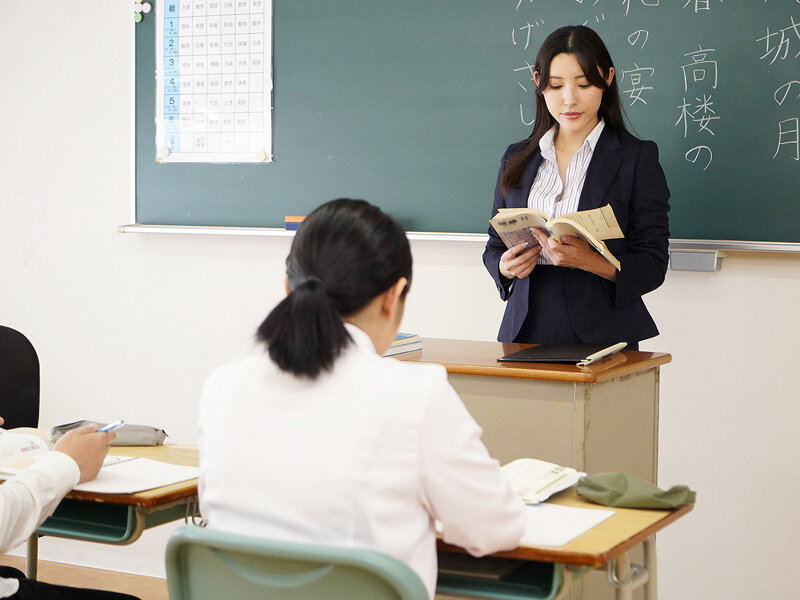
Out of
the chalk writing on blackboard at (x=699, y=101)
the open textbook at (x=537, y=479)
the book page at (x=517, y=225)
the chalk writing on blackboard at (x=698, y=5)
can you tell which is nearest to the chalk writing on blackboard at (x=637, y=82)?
the chalk writing on blackboard at (x=699, y=101)

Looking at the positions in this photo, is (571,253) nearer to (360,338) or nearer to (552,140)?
(552,140)

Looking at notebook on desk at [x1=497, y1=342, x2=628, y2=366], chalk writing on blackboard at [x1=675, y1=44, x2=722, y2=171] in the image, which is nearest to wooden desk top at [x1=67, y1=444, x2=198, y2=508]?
notebook on desk at [x1=497, y1=342, x2=628, y2=366]

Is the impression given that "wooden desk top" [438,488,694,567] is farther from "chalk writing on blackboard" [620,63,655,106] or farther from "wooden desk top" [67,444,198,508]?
"chalk writing on blackboard" [620,63,655,106]

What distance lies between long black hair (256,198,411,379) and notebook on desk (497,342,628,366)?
918 millimetres

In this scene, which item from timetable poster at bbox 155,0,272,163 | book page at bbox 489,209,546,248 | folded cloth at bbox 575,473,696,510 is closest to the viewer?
folded cloth at bbox 575,473,696,510

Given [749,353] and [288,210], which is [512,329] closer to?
[749,353]

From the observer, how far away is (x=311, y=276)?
1.38 meters

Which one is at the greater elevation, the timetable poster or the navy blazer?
the timetable poster

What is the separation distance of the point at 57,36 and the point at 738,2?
2.66 m

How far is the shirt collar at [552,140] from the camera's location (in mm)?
2768

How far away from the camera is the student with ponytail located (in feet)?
4.19

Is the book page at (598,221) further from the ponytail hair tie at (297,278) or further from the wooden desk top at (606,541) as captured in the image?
the ponytail hair tie at (297,278)

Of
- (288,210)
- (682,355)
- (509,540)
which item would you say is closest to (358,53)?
(288,210)

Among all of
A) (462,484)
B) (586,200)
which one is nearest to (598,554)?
(462,484)
